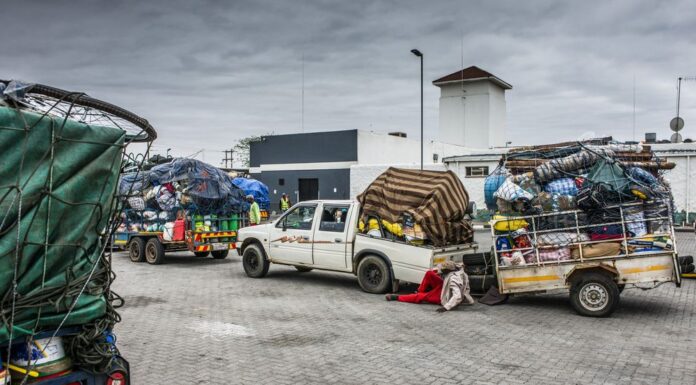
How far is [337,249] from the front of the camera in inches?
479

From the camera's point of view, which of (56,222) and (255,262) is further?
(255,262)

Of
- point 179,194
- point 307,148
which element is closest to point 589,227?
point 179,194

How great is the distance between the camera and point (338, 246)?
39.8ft

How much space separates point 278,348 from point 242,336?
2.89 feet

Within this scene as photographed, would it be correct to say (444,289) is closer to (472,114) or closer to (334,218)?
(334,218)

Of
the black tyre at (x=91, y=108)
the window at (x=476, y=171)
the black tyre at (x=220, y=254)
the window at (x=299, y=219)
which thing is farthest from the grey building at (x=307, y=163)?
the black tyre at (x=91, y=108)

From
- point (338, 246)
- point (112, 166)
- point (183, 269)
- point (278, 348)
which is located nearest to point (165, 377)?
point (278, 348)

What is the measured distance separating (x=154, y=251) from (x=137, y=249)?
2.86ft

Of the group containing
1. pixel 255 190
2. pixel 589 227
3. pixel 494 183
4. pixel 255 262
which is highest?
pixel 255 190

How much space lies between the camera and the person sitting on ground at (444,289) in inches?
398

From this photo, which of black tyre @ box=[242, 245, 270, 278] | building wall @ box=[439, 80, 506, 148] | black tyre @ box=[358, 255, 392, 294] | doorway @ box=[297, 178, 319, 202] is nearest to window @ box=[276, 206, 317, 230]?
black tyre @ box=[242, 245, 270, 278]

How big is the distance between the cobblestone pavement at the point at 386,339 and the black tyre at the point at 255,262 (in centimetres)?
130

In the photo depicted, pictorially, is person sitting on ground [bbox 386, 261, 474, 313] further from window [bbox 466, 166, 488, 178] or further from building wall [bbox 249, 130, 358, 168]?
building wall [bbox 249, 130, 358, 168]

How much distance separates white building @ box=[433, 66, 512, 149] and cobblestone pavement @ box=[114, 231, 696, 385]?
40.0 m
